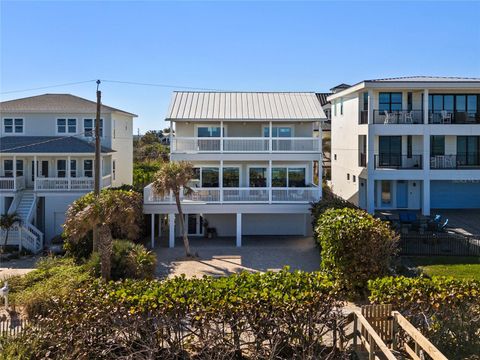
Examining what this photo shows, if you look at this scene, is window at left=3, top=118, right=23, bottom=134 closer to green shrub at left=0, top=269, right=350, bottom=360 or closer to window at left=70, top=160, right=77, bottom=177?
window at left=70, top=160, right=77, bottom=177

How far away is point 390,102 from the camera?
29.4 meters

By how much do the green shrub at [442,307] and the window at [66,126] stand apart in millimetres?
25988

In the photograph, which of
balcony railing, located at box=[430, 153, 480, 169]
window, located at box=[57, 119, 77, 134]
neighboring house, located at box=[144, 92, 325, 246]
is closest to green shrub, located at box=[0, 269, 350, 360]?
neighboring house, located at box=[144, 92, 325, 246]

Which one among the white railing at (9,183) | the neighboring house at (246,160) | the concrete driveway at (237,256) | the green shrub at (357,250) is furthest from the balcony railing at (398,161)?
the white railing at (9,183)

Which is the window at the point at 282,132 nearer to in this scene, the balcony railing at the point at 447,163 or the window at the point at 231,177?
the window at the point at 231,177

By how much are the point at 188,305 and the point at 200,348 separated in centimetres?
103

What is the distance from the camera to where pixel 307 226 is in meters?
27.8

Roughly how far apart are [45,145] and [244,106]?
13.4 meters

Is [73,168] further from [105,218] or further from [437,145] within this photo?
[437,145]

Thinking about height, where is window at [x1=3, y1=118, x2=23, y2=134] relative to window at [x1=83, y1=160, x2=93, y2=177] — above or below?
above

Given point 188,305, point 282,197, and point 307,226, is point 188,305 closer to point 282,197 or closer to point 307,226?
point 282,197

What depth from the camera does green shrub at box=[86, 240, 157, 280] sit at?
56.1 feet

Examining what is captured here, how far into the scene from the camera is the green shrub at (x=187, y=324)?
9.52 metres

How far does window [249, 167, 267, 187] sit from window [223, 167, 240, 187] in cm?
82
